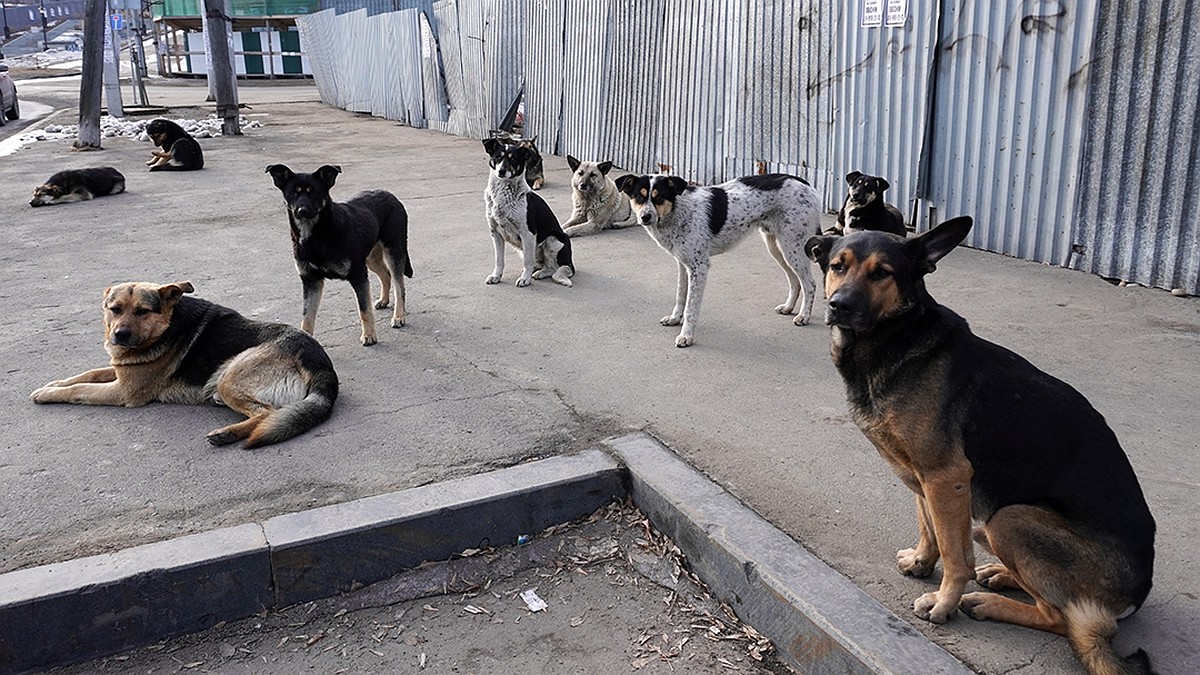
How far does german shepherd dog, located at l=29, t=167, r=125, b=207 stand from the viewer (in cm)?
1218

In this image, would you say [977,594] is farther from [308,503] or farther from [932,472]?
[308,503]

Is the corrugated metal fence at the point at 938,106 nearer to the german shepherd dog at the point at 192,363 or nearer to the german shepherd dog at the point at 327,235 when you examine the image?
the german shepherd dog at the point at 327,235

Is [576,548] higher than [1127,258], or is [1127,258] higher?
[1127,258]

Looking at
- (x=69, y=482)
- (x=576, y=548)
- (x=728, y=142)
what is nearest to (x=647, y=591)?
(x=576, y=548)

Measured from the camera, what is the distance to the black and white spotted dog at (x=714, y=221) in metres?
6.43

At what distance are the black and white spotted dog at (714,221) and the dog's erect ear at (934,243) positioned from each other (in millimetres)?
3018

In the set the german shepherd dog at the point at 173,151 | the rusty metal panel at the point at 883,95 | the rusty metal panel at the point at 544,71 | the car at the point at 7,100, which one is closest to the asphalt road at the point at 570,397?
the rusty metal panel at the point at 883,95

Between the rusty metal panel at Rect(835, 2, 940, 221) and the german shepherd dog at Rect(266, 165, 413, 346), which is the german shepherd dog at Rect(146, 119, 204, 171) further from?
the rusty metal panel at Rect(835, 2, 940, 221)

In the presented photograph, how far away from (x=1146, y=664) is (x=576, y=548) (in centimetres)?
222

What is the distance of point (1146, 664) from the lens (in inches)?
105

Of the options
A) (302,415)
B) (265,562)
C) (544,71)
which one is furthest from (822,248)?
(544,71)

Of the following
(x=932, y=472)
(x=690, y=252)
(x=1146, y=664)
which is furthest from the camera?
(x=690, y=252)

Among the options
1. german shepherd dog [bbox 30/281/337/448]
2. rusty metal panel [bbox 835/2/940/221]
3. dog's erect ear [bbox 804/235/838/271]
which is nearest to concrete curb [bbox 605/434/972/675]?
dog's erect ear [bbox 804/235/838/271]

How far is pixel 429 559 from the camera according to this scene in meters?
3.91
